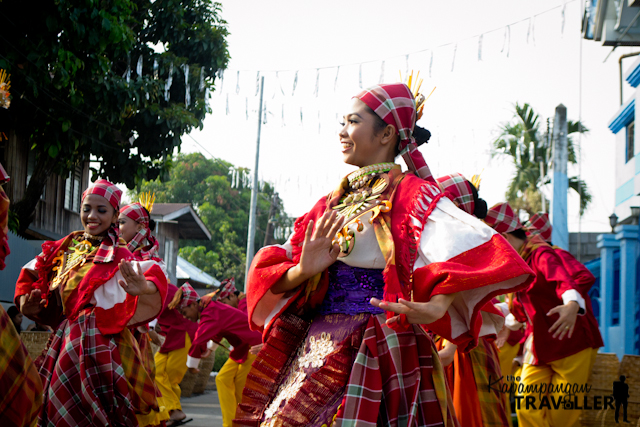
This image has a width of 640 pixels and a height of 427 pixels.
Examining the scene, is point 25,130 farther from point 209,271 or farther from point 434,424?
point 209,271

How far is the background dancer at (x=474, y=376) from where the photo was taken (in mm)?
4578

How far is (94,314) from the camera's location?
202 inches

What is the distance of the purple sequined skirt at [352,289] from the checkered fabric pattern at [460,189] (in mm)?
1855

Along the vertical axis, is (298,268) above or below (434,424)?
above

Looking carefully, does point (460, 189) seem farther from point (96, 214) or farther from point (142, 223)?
point (142, 223)

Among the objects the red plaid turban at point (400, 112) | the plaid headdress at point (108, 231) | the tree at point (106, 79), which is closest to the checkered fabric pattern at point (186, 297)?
the tree at point (106, 79)

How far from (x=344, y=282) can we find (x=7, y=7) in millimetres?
8592

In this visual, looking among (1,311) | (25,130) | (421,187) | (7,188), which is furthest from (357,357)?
(7,188)

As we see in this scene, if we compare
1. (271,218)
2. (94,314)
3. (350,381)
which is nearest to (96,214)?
(94,314)

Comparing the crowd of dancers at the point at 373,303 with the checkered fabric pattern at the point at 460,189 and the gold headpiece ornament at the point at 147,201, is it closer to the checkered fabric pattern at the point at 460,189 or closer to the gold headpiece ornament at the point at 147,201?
the checkered fabric pattern at the point at 460,189

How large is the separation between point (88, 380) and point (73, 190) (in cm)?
1452

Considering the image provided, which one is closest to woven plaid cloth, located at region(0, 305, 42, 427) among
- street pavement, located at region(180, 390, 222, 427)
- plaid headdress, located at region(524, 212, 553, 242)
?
plaid headdress, located at region(524, 212, 553, 242)

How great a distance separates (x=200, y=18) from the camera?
1454 cm

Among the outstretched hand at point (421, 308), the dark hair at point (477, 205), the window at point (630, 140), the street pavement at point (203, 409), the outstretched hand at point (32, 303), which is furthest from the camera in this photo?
the window at point (630, 140)
